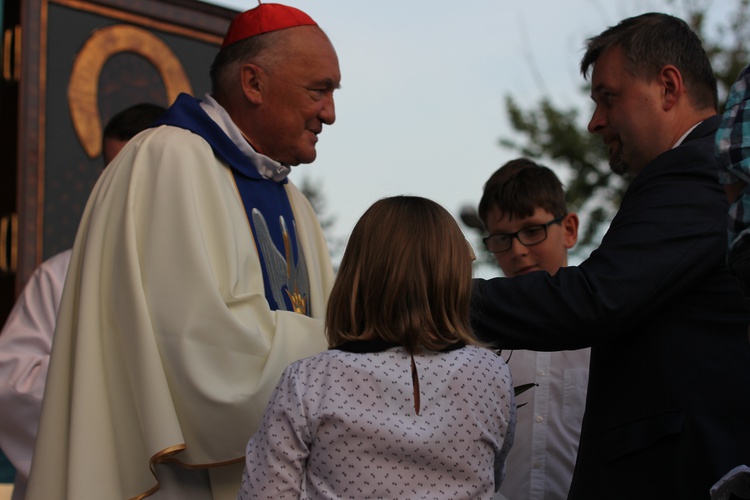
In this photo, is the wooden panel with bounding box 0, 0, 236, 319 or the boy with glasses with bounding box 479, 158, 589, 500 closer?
the boy with glasses with bounding box 479, 158, 589, 500

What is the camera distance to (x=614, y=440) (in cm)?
309

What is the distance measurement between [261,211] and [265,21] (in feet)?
2.38

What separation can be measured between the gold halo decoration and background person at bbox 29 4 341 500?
3037 millimetres

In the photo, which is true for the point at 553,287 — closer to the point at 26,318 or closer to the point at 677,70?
the point at 677,70

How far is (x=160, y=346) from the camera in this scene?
3.25 metres

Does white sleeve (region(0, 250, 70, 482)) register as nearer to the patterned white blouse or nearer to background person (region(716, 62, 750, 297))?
the patterned white blouse

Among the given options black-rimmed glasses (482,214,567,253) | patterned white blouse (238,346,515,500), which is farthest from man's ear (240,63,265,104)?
patterned white blouse (238,346,515,500)

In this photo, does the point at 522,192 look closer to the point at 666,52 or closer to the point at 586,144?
the point at 666,52

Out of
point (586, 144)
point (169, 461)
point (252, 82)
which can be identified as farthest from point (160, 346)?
point (586, 144)

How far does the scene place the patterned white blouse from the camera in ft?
8.34

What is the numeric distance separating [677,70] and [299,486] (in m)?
1.70

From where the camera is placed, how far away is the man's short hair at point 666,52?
3393 millimetres

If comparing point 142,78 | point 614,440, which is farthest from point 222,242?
point 142,78

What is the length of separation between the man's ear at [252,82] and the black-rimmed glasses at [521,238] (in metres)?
1.02
